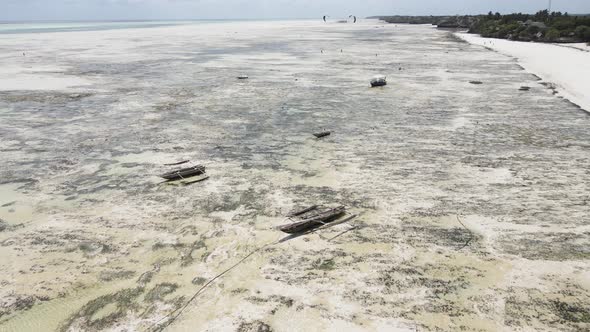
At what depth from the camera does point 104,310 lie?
23.5 feet

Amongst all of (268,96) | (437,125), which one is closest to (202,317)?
(437,125)

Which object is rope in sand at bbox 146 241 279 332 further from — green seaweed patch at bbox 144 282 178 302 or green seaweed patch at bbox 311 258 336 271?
green seaweed patch at bbox 311 258 336 271

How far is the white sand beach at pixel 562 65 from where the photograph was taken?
23141 millimetres

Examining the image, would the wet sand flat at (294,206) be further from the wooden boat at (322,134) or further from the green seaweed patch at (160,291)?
the wooden boat at (322,134)

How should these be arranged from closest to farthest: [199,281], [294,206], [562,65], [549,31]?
1. [199,281]
2. [294,206]
3. [562,65]
4. [549,31]

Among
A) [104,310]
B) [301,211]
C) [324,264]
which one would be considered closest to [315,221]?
[301,211]

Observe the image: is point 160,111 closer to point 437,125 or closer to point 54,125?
point 54,125

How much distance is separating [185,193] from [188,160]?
8.12 ft

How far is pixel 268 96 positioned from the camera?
922 inches

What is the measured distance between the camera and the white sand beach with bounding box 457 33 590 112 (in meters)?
23.1

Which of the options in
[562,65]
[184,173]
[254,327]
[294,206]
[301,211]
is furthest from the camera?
[562,65]

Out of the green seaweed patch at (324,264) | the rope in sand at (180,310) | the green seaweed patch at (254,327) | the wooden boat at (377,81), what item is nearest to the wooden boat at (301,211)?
the rope in sand at (180,310)

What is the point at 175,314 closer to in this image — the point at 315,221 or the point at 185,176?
the point at 315,221

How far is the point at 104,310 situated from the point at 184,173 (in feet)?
18.6
